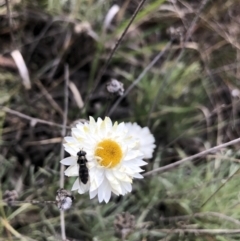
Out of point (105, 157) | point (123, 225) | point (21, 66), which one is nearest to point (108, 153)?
point (105, 157)

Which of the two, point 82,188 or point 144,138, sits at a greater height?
point 144,138

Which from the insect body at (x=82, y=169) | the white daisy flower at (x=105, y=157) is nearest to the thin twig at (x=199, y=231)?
the white daisy flower at (x=105, y=157)

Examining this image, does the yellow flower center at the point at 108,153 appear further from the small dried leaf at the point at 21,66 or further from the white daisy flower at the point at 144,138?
the small dried leaf at the point at 21,66

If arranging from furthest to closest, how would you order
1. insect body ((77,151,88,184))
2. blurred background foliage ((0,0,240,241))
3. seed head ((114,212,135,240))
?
blurred background foliage ((0,0,240,241))
seed head ((114,212,135,240))
insect body ((77,151,88,184))

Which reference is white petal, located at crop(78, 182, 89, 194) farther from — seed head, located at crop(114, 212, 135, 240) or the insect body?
seed head, located at crop(114, 212, 135, 240)

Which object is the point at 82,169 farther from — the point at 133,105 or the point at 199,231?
the point at 133,105

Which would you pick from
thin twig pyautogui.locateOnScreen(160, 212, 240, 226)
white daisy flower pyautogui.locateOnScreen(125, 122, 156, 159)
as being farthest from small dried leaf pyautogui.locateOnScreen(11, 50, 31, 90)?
thin twig pyautogui.locateOnScreen(160, 212, 240, 226)
